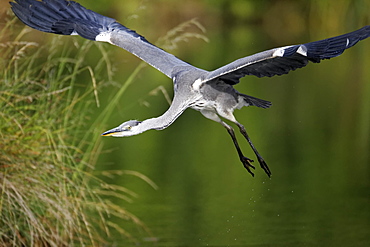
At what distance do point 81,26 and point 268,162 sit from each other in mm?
5504

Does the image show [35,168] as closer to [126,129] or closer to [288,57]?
[126,129]

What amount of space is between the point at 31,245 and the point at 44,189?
56cm

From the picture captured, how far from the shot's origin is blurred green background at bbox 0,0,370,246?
948 cm

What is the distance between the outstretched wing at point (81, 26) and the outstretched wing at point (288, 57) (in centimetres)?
86

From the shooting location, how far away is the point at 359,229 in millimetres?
9391

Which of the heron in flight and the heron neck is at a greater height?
the heron in flight

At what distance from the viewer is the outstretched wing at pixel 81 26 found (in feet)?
24.1

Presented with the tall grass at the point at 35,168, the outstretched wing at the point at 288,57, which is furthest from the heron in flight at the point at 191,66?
the tall grass at the point at 35,168

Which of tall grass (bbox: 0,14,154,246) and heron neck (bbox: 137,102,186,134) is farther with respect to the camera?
tall grass (bbox: 0,14,154,246)

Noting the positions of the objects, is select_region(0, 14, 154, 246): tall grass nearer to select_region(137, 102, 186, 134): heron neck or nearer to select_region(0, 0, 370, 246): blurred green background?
select_region(0, 0, 370, 246): blurred green background

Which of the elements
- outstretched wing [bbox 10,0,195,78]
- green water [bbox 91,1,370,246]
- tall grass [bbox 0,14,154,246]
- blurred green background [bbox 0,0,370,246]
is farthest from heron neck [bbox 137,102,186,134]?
green water [bbox 91,1,370,246]

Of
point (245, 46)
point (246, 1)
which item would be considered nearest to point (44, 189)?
point (245, 46)

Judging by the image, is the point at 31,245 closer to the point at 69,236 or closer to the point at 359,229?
the point at 69,236

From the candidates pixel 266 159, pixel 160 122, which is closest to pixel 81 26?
pixel 160 122
